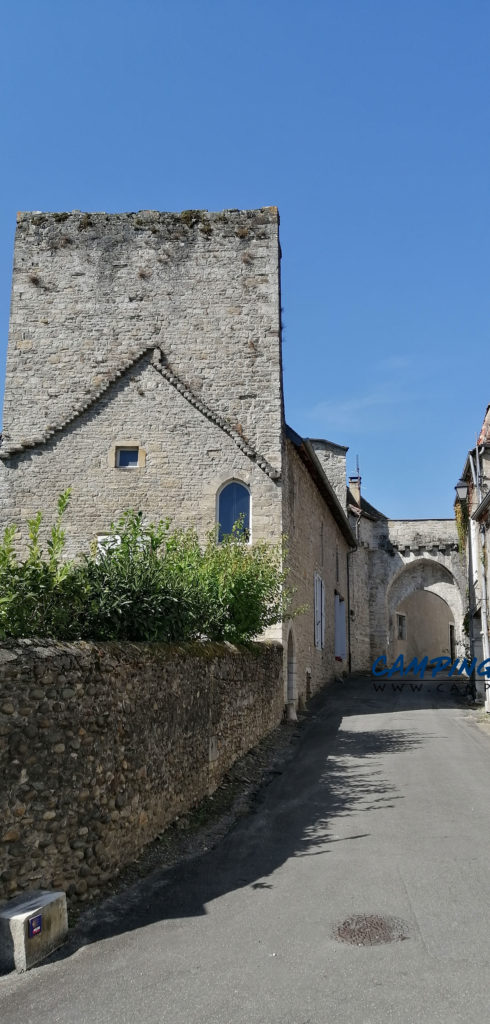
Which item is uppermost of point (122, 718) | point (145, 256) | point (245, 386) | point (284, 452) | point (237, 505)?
point (145, 256)

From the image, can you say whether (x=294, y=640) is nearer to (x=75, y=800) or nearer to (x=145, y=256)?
(x=145, y=256)

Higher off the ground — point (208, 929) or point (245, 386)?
point (245, 386)

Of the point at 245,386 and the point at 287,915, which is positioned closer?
the point at 287,915

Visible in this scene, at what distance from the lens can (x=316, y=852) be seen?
20.8ft

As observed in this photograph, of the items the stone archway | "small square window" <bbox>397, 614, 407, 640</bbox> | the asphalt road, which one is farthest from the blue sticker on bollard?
"small square window" <bbox>397, 614, 407, 640</bbox>

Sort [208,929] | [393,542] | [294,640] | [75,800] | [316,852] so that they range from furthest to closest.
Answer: [393,542] < [294,640] < [316,852] < [75,800] < [208,929]

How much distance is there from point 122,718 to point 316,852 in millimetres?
1902

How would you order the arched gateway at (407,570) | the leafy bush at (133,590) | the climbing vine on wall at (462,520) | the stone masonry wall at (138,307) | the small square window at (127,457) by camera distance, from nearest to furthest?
the leafy bush at (133,590) → the small square window at (127,457) → the stone masonry wall at (138,307) → the climbing vine on wall at (462,520) → the arched gateway at (407,570)

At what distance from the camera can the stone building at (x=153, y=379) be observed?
50.8 feet

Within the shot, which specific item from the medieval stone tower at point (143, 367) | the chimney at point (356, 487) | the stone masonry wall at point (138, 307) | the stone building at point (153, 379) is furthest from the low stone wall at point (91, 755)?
the chimney at point (356, 487)

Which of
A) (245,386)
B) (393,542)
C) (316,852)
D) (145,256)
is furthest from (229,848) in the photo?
(393,542)

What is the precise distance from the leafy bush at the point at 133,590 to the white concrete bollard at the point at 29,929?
1658 mm

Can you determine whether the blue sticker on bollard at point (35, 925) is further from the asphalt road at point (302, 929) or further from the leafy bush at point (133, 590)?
the leafy bush at point (133, 590)

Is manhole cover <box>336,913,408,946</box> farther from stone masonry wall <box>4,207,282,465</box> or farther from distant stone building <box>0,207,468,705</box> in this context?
stone masonry wall <box>4,207,282,465</box>
